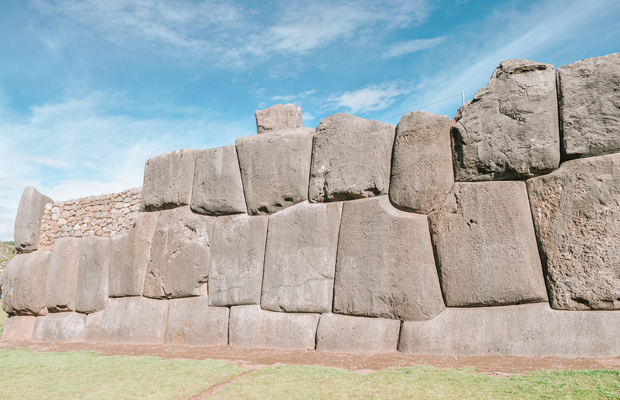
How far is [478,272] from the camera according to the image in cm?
381

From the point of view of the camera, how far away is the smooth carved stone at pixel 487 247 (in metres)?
3.67

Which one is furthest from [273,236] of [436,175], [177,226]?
[436,175]

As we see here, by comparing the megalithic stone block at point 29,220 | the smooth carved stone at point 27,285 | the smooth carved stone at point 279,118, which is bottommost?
the smooth carved stone at point 27,285

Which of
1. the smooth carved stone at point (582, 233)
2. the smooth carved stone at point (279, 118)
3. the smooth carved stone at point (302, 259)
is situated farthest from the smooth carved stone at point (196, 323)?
the smooth carved stone at point (582, 233)

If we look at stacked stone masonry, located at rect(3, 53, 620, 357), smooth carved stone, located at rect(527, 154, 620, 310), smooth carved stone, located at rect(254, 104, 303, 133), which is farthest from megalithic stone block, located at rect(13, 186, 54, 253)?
smooth carved stone, located at rect(527, 154, 620, 310)

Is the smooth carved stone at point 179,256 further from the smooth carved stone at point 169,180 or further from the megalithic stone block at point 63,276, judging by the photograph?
the megalithic stone block at point 63,276

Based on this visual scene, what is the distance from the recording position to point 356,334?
4160mm

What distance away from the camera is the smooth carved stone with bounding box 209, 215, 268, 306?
4906 mm

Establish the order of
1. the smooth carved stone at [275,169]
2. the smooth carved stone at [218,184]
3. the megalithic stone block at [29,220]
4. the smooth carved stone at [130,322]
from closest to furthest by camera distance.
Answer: the smooth carved stone at [275,169] → the smooth carved stone at [218,184] → the smooth carved stone at [130,322] → the megalithic stone block at [29,220]

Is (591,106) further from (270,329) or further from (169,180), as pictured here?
(169,180)

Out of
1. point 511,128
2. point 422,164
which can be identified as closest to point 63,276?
point 422,164

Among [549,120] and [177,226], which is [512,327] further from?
[177,226]

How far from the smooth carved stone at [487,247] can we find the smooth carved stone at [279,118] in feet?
7.67

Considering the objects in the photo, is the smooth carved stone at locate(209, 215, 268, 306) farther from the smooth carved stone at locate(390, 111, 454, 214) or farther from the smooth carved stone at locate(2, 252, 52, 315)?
the smooth carved stone at locate(2, 252, 52, 315)
